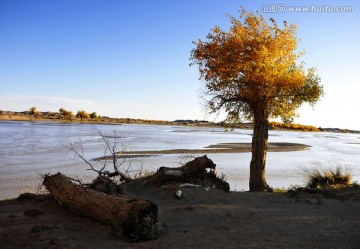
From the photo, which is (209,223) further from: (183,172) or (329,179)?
(329,179)

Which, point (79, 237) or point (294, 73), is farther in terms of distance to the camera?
point (294, 73)

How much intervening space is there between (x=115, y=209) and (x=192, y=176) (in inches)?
202

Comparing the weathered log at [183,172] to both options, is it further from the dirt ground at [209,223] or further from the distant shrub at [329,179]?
the distant shrub at [329,179]

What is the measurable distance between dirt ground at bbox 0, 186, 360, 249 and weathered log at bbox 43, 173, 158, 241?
8.2 inches

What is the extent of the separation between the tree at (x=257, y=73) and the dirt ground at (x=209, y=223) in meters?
4.77

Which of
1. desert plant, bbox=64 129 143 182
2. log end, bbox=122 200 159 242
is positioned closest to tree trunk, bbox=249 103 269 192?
desert plant, bbox=64 129 143 182

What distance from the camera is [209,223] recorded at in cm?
852

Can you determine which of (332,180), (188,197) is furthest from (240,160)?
(188,197)

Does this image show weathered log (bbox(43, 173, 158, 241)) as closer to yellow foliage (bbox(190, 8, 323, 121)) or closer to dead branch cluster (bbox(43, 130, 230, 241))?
dead branch cluster (bbox(43, 130, 230, 241))

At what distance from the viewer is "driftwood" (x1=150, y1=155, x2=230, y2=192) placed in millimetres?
12078

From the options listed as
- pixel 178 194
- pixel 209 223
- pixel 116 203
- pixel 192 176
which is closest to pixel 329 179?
pixel 192 176

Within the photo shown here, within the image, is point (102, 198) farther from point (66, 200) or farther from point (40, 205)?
point (40, 205)

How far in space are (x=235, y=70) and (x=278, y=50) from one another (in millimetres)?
2164

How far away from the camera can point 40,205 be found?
9195 mm
